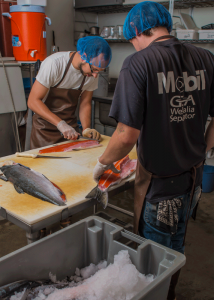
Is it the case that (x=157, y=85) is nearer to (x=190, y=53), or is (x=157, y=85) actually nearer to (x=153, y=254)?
(x=190, y=53)

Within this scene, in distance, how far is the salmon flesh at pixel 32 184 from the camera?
152cm

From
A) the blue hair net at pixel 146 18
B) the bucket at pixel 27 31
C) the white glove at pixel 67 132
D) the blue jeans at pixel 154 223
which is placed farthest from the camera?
the bucket at pixel 27 31

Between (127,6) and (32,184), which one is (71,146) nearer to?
(32,184)

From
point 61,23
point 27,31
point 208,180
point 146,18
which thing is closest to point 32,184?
point 146,18

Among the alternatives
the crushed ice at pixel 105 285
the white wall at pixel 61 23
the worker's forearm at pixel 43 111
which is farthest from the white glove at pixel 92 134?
the white wall at pixel 61 23

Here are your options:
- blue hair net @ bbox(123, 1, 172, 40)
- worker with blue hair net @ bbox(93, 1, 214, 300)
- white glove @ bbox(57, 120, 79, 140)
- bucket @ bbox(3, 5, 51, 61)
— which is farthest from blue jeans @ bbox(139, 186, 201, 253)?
bucket @ bbox(3, 5, 51, 61)

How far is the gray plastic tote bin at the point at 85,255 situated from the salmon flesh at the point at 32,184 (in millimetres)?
317

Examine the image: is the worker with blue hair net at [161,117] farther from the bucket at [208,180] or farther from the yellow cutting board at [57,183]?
the bucket at [208,180]

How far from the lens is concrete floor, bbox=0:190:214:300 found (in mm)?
2223

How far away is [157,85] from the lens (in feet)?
4.08

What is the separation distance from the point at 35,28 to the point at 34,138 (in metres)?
1.67

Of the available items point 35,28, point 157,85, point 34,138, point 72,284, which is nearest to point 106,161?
point 157,85

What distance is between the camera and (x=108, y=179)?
1712 mm

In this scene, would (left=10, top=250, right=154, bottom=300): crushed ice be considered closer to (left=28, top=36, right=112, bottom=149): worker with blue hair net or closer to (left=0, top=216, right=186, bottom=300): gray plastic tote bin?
(left=0, top=216, right=186, bottom=300): gray plastic tote bin
